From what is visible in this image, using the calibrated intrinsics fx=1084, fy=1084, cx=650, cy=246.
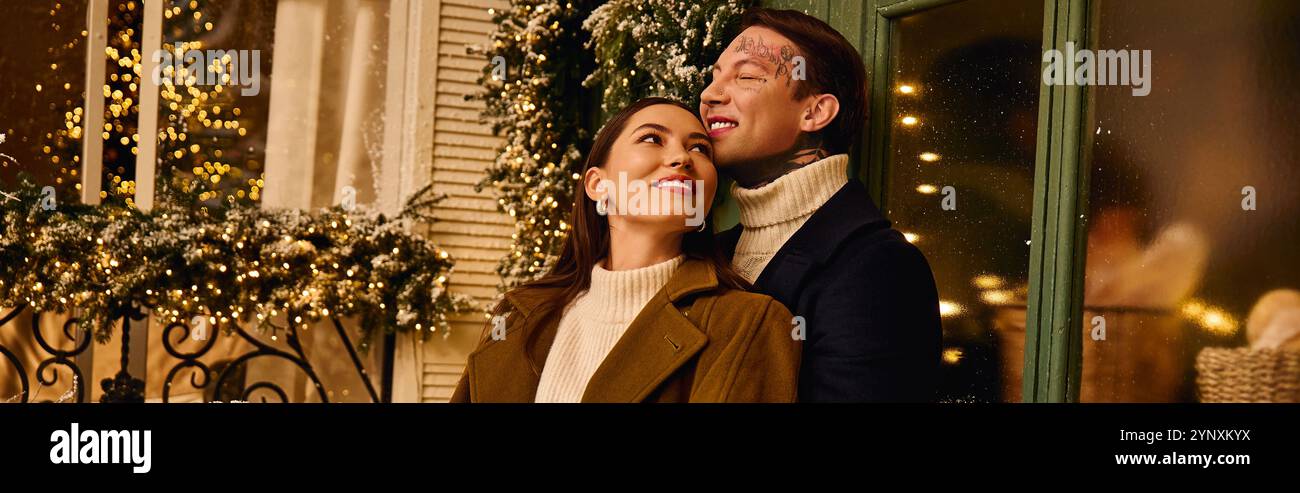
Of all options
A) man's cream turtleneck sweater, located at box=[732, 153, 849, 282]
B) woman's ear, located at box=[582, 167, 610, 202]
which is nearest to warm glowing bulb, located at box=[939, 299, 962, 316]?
man's cream turtleneck sweater, located at box=[732, 153, 849, 282]

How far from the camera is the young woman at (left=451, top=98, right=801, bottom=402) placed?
2336 mm

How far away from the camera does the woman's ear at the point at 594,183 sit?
2.67 metres

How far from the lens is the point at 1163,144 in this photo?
2643 mm

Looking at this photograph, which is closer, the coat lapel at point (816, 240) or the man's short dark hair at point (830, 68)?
the coat lapel at point (816, 240)

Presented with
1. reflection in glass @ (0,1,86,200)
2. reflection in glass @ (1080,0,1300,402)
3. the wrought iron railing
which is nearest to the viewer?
reflection in glass @ (1080,0,1300,402)

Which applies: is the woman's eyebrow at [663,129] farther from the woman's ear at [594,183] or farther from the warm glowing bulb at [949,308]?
the warm glowing bulb at [949,308]

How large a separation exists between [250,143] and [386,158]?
683 millimetres

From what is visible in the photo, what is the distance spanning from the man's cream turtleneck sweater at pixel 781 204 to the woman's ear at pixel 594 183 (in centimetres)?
39

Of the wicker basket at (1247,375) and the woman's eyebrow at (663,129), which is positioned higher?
the woman's eyebrow at (663,129)

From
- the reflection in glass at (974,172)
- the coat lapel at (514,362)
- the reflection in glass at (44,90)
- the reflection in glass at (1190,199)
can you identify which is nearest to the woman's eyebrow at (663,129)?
the coat lapel at (514,362)

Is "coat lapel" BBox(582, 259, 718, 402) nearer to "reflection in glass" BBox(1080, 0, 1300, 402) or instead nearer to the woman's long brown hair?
the woman's long brown hair

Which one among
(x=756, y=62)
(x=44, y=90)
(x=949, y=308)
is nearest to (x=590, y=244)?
(x=756, y=62)

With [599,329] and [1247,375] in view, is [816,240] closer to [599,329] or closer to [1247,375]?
[599,329]

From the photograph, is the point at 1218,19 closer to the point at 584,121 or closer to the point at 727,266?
the point at 727,266
